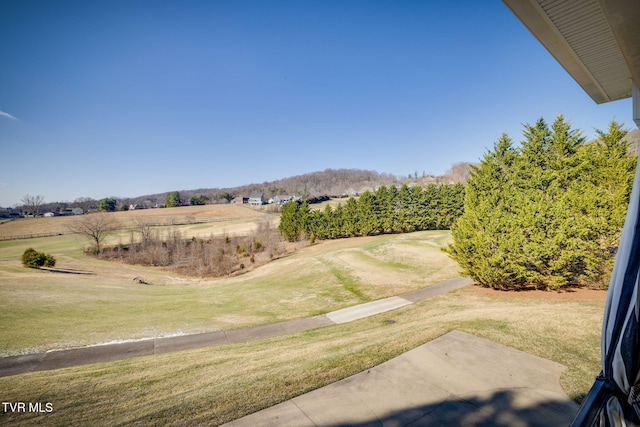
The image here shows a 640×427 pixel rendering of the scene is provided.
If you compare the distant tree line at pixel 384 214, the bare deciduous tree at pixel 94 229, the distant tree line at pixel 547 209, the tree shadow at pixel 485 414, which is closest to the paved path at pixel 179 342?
the distant tree line at pixel 547 209

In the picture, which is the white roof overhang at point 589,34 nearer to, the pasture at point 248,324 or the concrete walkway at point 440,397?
the concrete walkway at point 440,397

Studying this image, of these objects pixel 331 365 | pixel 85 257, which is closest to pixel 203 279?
pixel 85 257

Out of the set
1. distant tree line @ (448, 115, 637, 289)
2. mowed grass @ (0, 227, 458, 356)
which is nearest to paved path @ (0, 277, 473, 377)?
mowed grass @ (0, 227, 458, 356)

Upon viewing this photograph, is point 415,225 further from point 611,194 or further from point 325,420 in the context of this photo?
point 325,420

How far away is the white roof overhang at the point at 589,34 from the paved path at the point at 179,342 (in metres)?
11.8

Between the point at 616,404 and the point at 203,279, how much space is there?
3160 cm

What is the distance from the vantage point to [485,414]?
12.3 ft

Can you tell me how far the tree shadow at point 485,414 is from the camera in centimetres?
357

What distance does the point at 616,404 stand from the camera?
7.34 ft

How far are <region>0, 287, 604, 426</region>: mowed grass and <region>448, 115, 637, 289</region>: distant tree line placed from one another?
7.94 feet

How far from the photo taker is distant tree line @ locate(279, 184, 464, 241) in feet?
137

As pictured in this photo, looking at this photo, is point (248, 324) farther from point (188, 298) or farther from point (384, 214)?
point (384, 214)

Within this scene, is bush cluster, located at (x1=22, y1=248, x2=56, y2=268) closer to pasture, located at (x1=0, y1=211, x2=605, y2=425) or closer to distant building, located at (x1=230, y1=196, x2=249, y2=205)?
pasture, located at (x1=0, y1=211, x2=605, y2=425)

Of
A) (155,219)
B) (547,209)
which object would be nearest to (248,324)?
(547,209)
